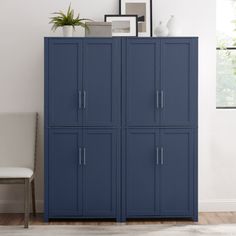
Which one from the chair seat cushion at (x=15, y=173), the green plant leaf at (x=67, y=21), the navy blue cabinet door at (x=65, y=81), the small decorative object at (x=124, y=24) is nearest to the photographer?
the chair seat cushion at (x=15, y=173)

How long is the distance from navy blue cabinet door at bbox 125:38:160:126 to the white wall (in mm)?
592

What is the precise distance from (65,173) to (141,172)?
2.17 feet

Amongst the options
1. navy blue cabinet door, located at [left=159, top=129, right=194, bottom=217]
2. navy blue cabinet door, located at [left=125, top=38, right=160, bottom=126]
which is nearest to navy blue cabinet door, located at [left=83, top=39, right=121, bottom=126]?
navy blue cabinet door, located at [left=125, top=38, right=160, bottom=126]

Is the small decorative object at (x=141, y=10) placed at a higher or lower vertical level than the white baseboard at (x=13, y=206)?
higher

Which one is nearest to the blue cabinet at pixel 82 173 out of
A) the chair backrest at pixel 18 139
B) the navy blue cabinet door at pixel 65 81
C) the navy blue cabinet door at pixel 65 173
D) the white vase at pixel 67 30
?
the navy blue cabinet door at pixel 65 173

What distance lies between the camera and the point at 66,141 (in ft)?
16.5

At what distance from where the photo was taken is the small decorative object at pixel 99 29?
508cm

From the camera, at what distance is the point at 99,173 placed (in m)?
5.04

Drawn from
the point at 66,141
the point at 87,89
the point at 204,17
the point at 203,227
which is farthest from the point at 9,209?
the point at 204,17

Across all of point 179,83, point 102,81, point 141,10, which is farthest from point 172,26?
point 102,81

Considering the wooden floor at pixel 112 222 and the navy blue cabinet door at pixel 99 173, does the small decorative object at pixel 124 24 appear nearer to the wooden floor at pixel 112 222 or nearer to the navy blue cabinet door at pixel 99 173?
the navy blue cabinet door at pixel 99 173

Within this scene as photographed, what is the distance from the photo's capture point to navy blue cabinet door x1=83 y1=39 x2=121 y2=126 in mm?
5000

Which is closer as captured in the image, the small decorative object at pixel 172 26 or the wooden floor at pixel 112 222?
the wooden floor at pixel 112 222

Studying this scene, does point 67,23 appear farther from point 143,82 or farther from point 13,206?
point 13,206
